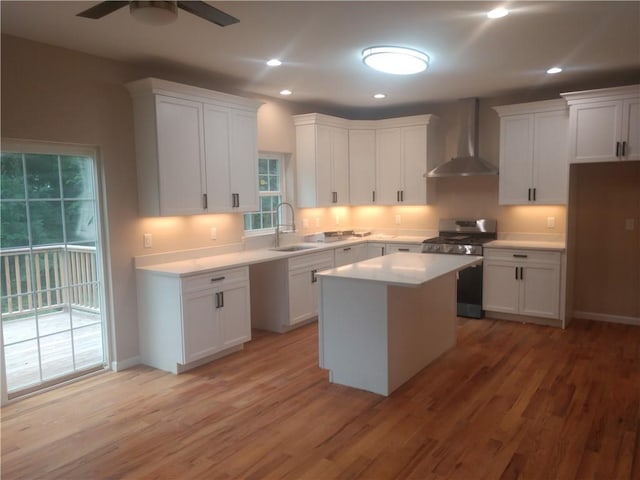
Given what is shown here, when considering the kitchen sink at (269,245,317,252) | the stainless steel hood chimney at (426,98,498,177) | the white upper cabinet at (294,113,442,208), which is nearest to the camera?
the kitchen sink at (269,245,317,252)

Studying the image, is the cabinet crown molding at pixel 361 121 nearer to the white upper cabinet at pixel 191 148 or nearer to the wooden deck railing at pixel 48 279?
the white upper cabinet at pixel 191 148

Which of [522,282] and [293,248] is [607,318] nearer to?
[522,282]

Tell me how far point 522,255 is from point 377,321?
258 cm

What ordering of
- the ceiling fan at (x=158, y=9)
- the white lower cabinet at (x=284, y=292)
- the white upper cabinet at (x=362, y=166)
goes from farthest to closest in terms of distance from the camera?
1. the white upper cabinet at (x=362, y=166)
2. the white lower cabinet at (x=284, y=292)
3. the ceiling fan at (x=158, y=9)

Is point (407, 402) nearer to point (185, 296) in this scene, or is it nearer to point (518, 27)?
point (185, 296)

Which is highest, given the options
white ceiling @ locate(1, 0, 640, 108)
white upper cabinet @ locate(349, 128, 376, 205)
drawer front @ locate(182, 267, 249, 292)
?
white ceiling @ locate(1, 0, 640, 108)

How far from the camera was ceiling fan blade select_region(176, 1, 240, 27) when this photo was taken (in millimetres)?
2260

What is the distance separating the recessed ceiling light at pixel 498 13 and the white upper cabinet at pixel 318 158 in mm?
2966

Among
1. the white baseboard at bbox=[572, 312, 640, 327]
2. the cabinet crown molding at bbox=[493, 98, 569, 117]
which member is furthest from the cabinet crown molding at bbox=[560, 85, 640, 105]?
the white baseboard at bbox=[572, 312, 640, 327]

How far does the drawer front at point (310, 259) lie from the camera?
510cm

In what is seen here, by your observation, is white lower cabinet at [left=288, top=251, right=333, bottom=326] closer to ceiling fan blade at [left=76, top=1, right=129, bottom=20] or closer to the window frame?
the window frame

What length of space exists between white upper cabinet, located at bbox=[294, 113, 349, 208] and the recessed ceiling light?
9.73ft

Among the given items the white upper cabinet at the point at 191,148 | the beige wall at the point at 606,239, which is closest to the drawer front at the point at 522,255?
the beige wall at the point at 606,239

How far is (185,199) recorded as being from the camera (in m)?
4.29
